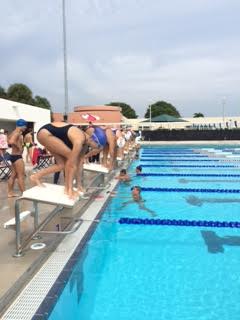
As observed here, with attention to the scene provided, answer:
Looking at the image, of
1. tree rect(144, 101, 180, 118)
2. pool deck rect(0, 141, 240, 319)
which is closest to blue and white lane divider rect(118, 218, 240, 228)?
pool deck rect(0, 141, 240, 319)

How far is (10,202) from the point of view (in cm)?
673

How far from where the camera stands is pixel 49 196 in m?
4.27

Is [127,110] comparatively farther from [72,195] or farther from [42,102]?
[72,195]

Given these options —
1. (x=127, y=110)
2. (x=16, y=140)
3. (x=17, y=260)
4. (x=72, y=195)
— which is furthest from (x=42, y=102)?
(x=17, y=260)

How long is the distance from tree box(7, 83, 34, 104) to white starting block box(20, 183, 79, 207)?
49.2 metres

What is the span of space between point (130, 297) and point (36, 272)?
0.94 metres

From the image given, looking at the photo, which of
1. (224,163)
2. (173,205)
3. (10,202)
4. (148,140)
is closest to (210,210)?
(173,205)

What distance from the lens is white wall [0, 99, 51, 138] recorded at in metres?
20.9

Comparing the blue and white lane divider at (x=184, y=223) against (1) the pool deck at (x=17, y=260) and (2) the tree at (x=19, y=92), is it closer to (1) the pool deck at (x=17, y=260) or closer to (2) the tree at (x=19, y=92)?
(1) the pool deck at (x=17, y=260)

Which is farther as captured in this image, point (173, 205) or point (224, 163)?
point (224, 163)

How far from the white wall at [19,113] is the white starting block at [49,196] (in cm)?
1664

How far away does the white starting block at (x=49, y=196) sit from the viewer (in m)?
4.08

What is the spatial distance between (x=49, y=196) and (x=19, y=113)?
64.8ft

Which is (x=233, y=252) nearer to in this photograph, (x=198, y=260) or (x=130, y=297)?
(x=198, y=260)
